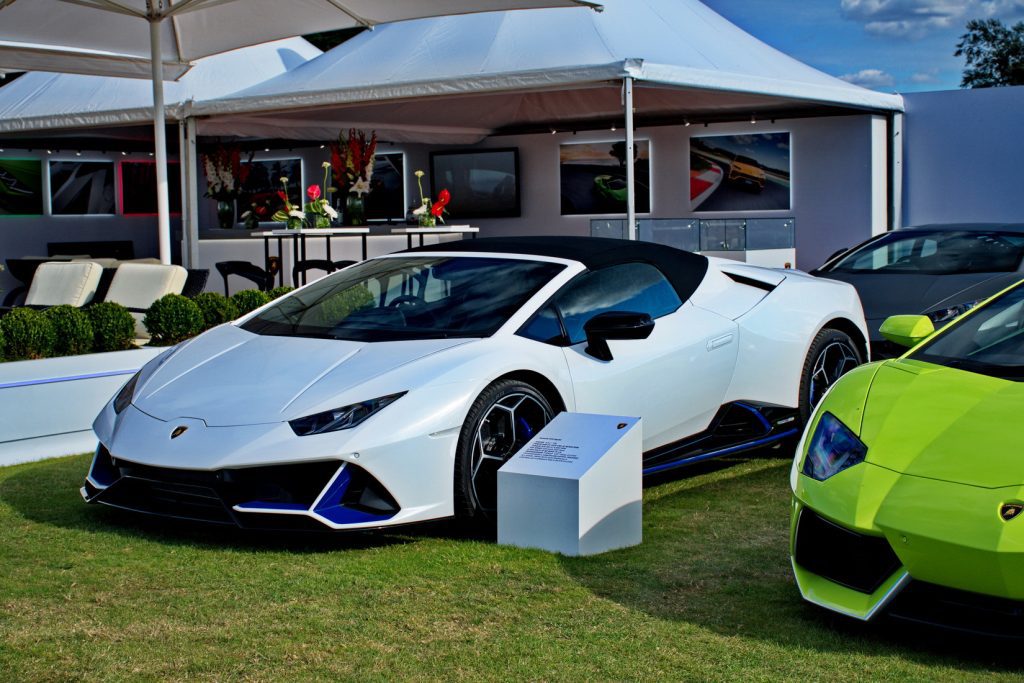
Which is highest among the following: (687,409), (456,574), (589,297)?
(589,297)

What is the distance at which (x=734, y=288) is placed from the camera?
655 centimetres

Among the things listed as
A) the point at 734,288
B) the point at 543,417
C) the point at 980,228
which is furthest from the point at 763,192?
the point at 543,417

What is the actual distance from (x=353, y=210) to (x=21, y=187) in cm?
886

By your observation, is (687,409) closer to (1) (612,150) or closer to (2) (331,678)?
(2) (331,678)

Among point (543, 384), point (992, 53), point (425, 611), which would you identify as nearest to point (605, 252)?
point (543, 384)

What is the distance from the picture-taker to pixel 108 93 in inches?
634

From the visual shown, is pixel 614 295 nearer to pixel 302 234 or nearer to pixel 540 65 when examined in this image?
pixel 540 65

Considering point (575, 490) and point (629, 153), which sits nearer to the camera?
Answer: point (575, 490)

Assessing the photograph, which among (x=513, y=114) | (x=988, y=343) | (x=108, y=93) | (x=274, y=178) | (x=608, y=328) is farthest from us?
(x=274, y=178)

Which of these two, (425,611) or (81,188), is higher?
(81,188)

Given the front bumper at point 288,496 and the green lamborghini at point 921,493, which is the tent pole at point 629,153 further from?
the green lamborghini at point 921,493

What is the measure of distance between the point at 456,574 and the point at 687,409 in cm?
186

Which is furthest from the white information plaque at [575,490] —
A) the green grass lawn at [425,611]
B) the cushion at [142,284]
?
the cushion at [142,284]

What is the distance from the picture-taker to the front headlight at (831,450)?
3.81 meters
